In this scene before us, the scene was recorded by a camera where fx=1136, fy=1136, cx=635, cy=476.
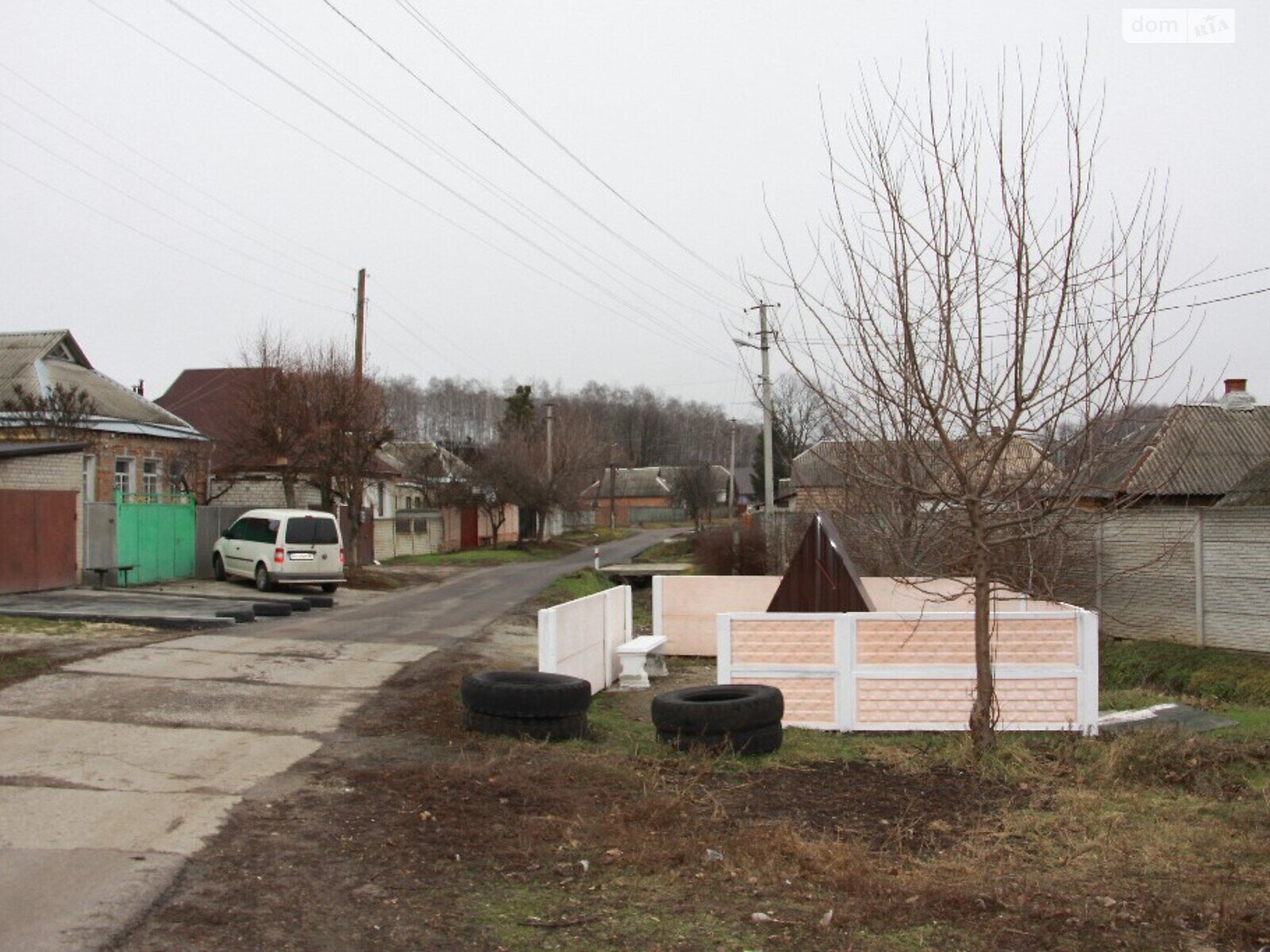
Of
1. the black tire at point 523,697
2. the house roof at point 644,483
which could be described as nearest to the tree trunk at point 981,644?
the black tire at point 523,697

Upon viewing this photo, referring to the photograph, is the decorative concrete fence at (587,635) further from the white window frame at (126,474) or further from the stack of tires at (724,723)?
the white window frame at (126,474)

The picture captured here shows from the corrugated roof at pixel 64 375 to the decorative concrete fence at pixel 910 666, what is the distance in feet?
69.6

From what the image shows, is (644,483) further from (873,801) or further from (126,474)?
(873,801)

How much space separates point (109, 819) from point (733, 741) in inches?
173

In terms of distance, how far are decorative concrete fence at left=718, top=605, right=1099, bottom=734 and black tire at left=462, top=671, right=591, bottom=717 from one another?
2.07 meters

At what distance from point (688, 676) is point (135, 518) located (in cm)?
1439

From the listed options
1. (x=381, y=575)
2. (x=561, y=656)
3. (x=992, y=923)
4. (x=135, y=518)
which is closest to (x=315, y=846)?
(x=992, y=923)

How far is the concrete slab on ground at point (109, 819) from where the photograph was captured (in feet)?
19.4

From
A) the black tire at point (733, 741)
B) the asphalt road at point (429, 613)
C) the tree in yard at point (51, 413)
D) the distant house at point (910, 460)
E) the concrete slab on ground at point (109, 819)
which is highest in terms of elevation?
the tree in yard at point (51, 413)

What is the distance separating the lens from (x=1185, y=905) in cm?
516

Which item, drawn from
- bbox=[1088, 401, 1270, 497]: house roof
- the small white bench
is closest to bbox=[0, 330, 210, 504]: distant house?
the small white bench

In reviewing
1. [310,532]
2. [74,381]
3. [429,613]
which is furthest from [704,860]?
[74,381]

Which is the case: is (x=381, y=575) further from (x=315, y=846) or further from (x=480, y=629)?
(x=315, y=846)

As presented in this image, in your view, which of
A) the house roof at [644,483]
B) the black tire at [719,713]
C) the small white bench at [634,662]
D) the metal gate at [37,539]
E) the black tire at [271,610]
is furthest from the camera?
the house roof at [644,483]
